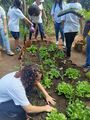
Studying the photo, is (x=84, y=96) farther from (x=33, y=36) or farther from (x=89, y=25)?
(x=33, y=36)

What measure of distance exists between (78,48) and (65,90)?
4.24m

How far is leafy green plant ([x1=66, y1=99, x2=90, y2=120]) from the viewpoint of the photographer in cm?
510

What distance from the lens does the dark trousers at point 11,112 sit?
5281 millimetres

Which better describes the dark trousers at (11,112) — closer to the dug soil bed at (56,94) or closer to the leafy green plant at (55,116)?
the dug soil bed at (56,94)

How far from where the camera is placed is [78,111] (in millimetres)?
5211

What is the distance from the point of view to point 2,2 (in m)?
13.0

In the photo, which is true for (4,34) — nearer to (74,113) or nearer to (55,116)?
(74,113)

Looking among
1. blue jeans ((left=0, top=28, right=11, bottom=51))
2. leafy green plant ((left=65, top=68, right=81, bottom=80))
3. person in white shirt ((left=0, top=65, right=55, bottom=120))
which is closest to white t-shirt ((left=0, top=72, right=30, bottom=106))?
person in white shirt ((left=0, top=65, right=55, bottom=120))

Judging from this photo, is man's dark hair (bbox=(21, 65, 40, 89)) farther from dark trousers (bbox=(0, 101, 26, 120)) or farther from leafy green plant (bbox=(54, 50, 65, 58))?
leafy green plant (bbox=(54, 50, 65, 58))

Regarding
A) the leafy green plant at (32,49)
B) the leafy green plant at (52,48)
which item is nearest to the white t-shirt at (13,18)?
the leafy green plant at (32,49)

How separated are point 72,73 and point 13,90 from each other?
2.11 m

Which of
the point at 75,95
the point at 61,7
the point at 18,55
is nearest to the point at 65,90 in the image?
the point at 75,95

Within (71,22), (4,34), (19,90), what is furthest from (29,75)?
(4,34)

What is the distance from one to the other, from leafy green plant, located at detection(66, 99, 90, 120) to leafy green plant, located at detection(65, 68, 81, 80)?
1262 mm
